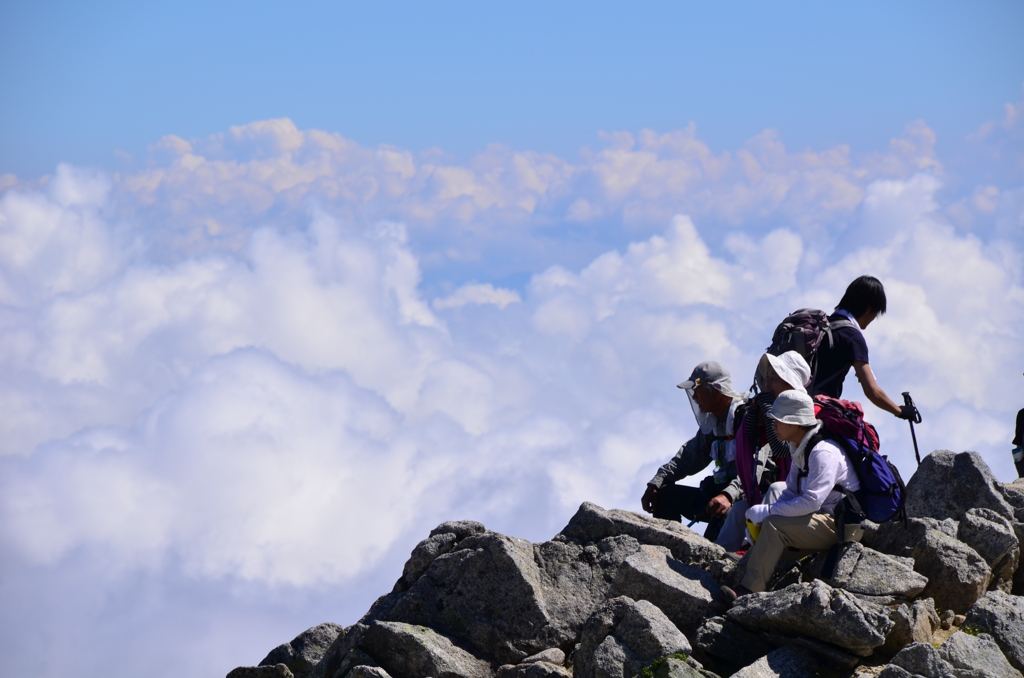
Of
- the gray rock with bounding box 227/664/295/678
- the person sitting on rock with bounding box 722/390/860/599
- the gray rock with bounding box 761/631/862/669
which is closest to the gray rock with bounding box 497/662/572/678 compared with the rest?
the person sitting on rock with bounding box 722/390/860/599

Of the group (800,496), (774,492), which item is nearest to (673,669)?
(800,496)

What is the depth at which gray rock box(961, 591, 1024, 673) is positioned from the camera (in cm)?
1076

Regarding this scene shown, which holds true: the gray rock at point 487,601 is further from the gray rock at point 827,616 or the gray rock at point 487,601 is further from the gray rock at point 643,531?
the gray rock at point 827,616

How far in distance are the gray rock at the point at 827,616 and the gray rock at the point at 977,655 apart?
61 centimetres

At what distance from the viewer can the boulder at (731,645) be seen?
11.4 meters

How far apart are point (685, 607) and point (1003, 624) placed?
11.0 ft

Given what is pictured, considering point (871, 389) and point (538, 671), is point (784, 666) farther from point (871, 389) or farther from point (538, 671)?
point (871, 389)

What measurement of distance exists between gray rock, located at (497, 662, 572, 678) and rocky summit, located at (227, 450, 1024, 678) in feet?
0.07

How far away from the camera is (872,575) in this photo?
12.0m

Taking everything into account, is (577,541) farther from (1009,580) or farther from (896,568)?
(1009,580)

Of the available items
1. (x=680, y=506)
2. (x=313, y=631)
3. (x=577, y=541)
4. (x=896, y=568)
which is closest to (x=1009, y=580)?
(x=896, y=568)

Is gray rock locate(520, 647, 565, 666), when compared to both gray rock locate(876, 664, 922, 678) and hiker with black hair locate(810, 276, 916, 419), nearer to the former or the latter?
gray rock locate(876, 664, 922, 678)

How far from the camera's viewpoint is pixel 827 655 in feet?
35.9

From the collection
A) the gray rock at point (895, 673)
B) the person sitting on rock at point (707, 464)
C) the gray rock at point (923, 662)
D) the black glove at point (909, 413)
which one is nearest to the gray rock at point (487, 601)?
the person sitting on rock at point (707, 464)
